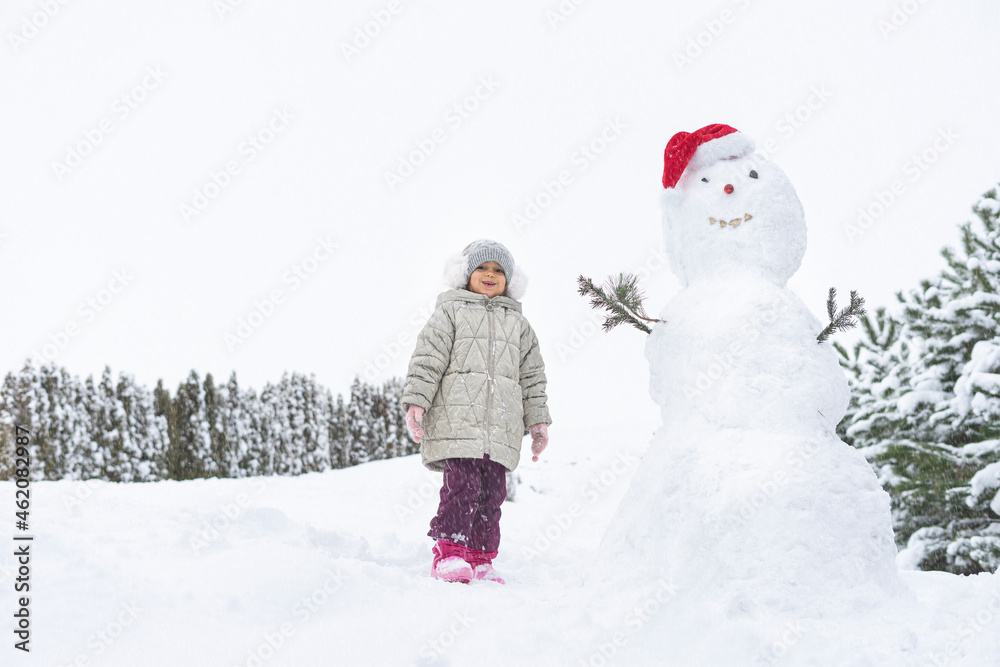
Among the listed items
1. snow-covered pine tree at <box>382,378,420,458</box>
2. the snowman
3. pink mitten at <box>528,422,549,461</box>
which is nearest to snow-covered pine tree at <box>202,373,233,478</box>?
snow-covered pine tree at <box>382,378,420,458</box>

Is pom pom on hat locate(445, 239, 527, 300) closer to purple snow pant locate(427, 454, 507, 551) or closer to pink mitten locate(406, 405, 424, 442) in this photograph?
pink mitten locate(406, 405, 424, 442)

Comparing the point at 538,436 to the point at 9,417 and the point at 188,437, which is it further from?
the point at 188,437

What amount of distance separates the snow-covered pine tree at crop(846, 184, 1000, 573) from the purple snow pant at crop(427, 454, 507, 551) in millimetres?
4216

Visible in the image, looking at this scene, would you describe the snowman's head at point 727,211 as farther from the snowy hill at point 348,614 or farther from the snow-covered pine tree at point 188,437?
the snow-covered pine tree at point 188,437

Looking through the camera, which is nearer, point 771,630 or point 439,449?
point 771,630

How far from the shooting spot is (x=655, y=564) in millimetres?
3182

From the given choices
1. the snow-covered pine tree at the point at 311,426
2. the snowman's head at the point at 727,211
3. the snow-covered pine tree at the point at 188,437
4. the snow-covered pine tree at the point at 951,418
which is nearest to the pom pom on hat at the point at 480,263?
the snowman's head at the point at 727,211

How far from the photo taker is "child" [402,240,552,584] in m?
3.66

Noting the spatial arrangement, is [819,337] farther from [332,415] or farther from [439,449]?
[332,415]

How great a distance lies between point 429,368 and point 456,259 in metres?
0.80

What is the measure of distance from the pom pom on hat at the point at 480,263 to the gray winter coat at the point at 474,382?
0.42ft

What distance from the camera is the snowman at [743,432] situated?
9.74 ft

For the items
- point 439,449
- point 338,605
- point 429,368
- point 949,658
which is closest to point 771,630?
point 949,658

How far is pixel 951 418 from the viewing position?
253 inches
